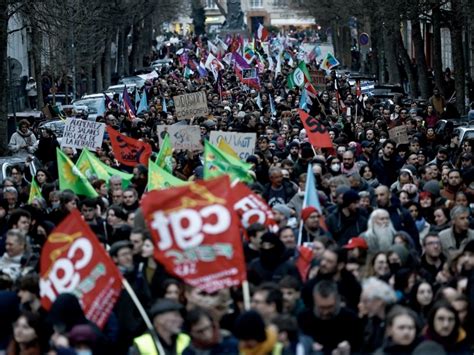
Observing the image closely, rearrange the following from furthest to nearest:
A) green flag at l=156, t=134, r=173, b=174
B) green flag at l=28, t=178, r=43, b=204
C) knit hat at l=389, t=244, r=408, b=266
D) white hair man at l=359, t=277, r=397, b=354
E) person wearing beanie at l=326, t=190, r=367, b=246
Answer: green flag at l=156, t=134, r=173, b=174, green flag at l=28, t=178, r=43, b=204, person wearing beanie at l=326, t=190, r=367, b=246, knit hat at l=389, t=244, r=408, b=266, white hair man at l=359, t=277, r=397, b=354

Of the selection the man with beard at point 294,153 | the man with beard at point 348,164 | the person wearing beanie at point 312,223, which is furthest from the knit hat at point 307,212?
the man with beard at point 294,153

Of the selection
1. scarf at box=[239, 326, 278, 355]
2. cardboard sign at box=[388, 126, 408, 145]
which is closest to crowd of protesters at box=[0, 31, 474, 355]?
scarf at box=[239, 326, 278, 355]

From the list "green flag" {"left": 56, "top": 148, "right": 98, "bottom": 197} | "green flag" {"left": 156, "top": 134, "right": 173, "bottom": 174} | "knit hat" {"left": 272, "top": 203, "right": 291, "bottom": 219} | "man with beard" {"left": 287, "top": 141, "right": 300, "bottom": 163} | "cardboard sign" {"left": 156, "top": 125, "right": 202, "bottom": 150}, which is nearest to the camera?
"knit hat" {"left": 272, "top": 203, "right": 291, "bottom": 219}

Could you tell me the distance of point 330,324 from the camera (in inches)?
397

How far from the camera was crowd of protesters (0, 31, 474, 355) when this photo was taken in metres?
9.34

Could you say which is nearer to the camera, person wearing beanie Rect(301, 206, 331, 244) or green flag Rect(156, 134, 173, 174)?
person wearing beanie Rect(301, 206, 331, 244)

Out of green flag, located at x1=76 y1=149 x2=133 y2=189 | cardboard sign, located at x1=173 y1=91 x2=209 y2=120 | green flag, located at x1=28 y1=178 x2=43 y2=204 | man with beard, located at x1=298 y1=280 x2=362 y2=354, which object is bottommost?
man with beard, located at x1=298 y1=280 x2=362 y2=354

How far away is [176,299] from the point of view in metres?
10.7

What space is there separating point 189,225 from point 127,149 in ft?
39.5

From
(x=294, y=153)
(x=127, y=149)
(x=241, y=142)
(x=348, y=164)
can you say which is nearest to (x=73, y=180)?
(x=348, y=164)

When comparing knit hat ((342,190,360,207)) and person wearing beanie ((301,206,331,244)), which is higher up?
knit hat ((342,190,360,207))

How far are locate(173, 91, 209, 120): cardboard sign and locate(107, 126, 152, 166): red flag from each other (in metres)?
7.22

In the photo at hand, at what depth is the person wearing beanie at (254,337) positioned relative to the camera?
28.5 feet

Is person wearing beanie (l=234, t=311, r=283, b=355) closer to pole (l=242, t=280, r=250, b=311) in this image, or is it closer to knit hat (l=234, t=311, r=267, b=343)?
knit hat (l=234, t=311, r=267, b=343)
